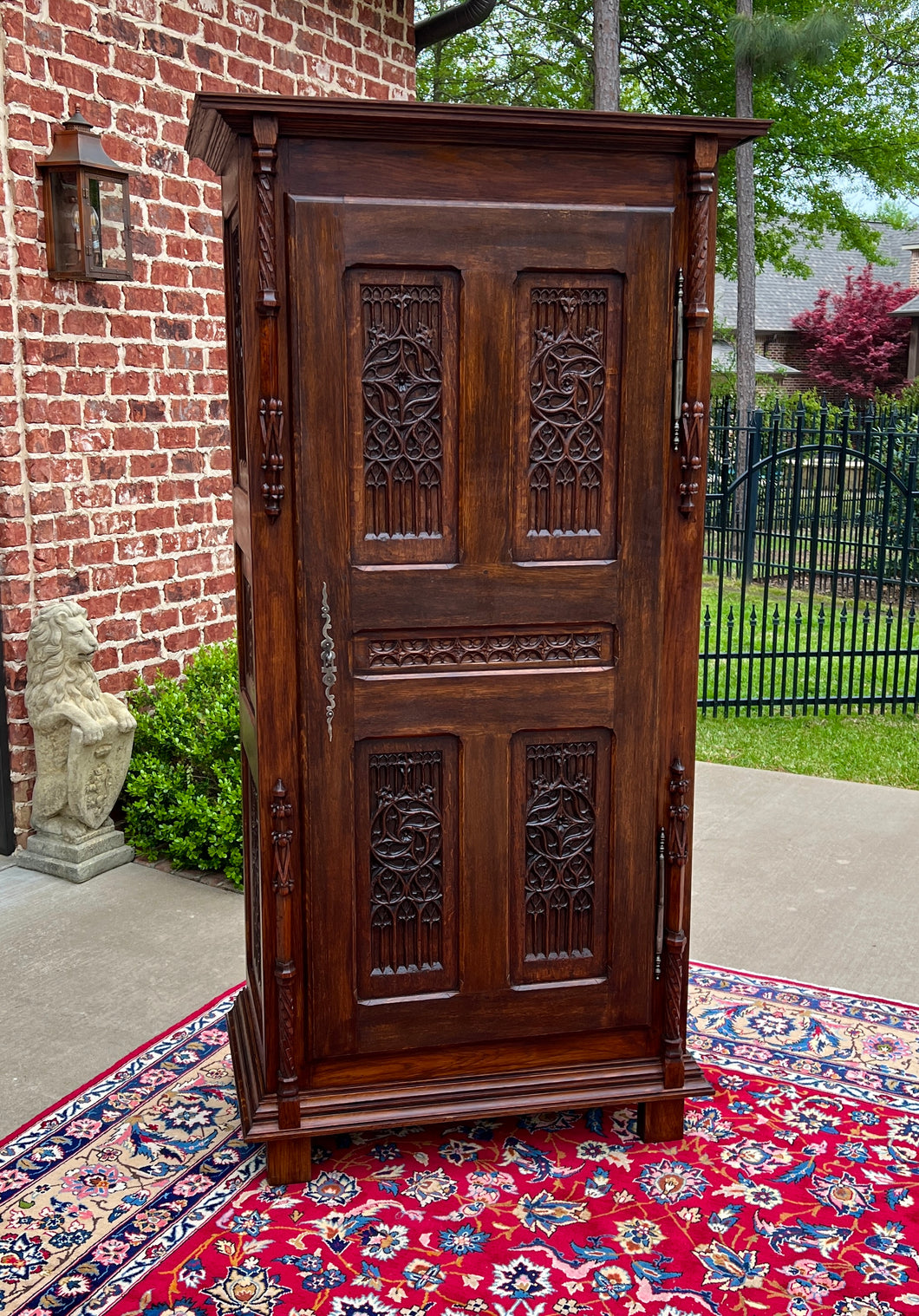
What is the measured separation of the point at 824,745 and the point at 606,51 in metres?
Answer: 9.03

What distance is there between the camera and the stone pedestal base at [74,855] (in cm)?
467

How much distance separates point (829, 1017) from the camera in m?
3.67

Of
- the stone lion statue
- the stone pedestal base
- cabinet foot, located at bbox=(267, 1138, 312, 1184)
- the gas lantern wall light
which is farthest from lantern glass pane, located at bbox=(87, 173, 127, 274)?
cabinet foot, located at bbox=(267, 1138, 312, 1184)

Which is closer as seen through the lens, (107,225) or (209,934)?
(209,934)

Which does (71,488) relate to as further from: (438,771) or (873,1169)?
(873,1169)

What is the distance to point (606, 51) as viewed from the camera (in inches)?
512

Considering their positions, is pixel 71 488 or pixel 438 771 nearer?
pixel 438 771

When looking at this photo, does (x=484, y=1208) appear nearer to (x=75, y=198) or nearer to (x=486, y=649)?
(x=486, y=649)

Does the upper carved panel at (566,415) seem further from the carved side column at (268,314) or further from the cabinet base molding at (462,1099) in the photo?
the cabinet base molding at (462,1099)

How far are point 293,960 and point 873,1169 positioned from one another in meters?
1.49

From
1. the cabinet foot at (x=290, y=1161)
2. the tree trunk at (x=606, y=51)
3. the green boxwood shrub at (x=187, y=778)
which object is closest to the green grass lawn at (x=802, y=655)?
the green boxwood shrub at (x=187, y=778)

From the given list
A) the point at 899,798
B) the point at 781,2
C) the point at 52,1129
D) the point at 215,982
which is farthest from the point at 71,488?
the point at 781,2

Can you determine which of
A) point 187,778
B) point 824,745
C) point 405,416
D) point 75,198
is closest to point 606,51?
point 824,745

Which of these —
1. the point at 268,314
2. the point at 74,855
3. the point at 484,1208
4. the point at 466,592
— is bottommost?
the point at 484,1208
